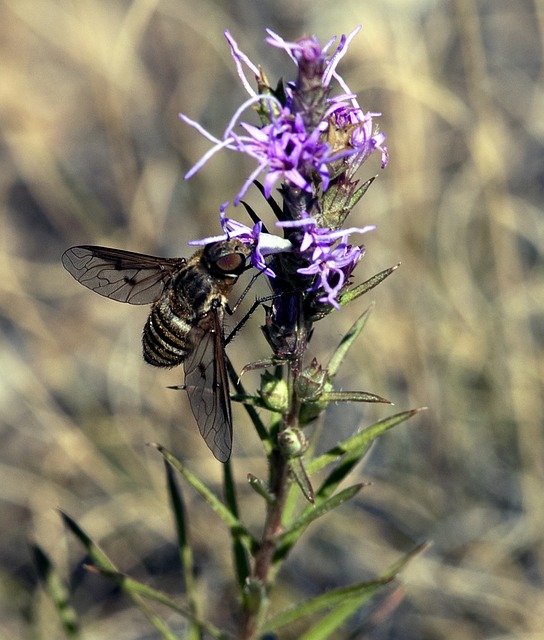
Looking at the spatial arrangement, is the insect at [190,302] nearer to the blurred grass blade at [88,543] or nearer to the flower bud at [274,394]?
the flower bud at [274,394]

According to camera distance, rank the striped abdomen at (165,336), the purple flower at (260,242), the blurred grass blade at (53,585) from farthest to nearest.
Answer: the blurred grass blade at (53,585) < the striped abdomen at (165,336) < the purple flower at (260,242)

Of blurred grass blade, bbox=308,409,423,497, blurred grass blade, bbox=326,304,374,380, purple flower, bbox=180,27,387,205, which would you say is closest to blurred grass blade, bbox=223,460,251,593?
blurred grass blade, bbox=308,409,423,497

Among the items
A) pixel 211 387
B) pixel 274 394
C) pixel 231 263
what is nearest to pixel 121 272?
pixel 231 263

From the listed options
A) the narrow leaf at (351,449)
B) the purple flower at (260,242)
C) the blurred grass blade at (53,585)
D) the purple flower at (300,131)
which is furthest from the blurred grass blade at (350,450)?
the blurred grass blade at (53,585)

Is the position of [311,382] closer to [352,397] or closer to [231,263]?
[352,397]

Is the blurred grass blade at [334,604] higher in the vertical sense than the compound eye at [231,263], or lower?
lower

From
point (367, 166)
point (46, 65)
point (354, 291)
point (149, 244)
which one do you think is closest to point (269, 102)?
point (354, 291)
